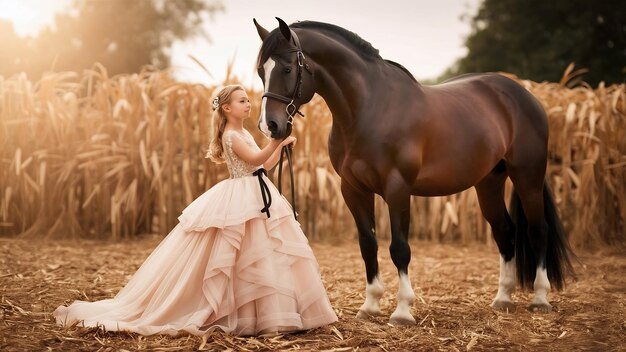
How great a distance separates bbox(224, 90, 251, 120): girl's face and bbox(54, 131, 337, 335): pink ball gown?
0.12 m

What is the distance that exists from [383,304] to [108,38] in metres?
25.3

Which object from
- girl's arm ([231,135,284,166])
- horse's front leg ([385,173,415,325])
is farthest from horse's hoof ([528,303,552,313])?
girl's arm ([231,135,284,166])

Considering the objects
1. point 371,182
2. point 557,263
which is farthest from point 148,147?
point 557,263

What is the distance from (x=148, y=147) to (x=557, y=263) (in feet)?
14.6

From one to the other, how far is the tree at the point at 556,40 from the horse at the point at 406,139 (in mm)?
15450

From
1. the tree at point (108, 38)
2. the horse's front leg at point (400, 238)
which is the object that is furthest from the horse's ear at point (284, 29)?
the tree at point (108, 38)

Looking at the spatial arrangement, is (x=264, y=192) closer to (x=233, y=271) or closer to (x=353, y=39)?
(x=233, y=271)

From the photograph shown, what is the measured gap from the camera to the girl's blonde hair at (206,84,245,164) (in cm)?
324

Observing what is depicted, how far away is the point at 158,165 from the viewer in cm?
629

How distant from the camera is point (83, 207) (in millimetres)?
6160

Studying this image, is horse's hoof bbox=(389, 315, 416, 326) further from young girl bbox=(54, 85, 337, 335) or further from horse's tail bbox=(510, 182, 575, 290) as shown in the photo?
horse's tail bbox=(510, 182, 575, 290)

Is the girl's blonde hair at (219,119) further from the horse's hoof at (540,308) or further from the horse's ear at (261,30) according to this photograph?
the horse's hoof at (540,308)

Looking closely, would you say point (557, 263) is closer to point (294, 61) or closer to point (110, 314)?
point (294, 61)

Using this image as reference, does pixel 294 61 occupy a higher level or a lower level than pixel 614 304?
higher
